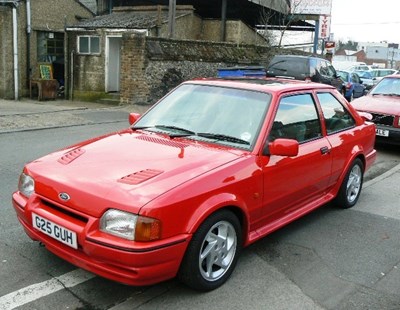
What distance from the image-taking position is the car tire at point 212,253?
127 inches

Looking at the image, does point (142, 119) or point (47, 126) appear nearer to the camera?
point (142, 119)

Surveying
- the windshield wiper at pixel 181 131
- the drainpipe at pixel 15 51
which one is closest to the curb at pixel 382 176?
the windshield wiper at pixel 181 131

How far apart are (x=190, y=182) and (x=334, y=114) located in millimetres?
2621

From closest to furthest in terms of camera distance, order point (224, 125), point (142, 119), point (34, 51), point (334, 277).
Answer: point (334, 277), point (224, 125), point (142, 119), point (34, 51)

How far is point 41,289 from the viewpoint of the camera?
3381 millimetres

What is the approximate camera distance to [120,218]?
3.00 meters

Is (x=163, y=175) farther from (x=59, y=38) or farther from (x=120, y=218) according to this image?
(x=59, y=38)

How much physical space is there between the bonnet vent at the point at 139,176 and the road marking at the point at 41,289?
36.0 inches

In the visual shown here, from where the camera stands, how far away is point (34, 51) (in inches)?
703

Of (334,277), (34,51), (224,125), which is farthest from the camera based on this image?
(34,51)

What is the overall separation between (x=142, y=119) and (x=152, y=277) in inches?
79.5

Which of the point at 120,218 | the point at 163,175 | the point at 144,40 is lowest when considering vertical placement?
the point at 120,218

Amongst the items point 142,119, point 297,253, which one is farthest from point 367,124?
point 142,119

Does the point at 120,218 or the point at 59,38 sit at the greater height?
the point at 59,38
